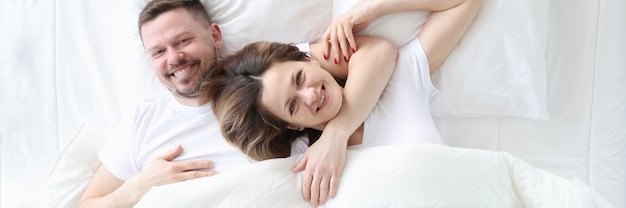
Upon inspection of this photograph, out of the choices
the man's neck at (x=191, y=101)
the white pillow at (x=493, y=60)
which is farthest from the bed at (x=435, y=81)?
the man's neck at (x=191, y=101)

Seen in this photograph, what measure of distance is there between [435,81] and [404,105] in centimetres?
13

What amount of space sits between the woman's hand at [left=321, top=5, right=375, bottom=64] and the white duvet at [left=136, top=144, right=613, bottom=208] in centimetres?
25

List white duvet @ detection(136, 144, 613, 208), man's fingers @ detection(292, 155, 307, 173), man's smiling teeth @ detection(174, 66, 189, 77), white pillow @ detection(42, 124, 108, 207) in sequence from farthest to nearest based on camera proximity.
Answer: white pillow @ detection(42, 124, 108, 207) < man's smiling teeth @ detection(174, 66, 189, 77) < man's fingers @ detection(292, 155, 307, 173) < white duvet @ detection(136, 144, 613, 208)

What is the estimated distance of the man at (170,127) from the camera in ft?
4.05

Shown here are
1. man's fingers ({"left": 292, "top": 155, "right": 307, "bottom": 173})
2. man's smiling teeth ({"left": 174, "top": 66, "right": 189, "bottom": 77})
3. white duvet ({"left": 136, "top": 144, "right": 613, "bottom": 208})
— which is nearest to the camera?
white duvet ({"left": 136, "top": 144, "right": 613, "bottom": 208})

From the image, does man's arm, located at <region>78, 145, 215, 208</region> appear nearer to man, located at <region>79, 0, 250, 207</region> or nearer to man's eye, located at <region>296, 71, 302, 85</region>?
man, located at <region>79, 0, 250, 207</region>

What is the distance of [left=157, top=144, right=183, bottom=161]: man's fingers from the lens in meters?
1.27

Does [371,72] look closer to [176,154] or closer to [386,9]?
[386,9]

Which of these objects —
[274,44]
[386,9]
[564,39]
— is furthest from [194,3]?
[564,39]

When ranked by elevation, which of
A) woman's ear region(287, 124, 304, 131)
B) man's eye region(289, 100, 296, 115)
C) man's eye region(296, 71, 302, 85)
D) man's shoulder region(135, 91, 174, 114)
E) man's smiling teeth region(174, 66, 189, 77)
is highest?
man's smiling teeth region(174, 66, 189, 77)

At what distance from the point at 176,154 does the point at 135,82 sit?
0.26m

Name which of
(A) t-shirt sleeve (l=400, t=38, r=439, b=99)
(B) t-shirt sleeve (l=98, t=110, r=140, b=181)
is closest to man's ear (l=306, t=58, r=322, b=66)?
(A) t-shirt sleeve (l=400, t=38, r=439, b=99)

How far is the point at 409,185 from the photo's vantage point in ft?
3.40

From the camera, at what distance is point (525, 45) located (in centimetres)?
117
